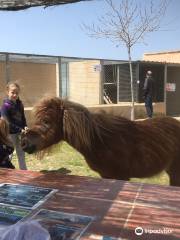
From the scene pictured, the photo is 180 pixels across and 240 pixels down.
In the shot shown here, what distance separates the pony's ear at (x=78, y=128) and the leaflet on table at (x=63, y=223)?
1465 mm

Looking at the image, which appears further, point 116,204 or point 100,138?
point 100,138

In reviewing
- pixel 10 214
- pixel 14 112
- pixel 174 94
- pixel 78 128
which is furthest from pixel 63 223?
pixel 174 94

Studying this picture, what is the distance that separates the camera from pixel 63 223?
1.94m

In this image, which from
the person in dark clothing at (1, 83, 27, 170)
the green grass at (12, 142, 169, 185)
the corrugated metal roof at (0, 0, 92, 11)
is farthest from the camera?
the green grass at (12, 142, 169, 185)

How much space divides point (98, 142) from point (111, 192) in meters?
1.14

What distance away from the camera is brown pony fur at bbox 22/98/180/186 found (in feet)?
11.6

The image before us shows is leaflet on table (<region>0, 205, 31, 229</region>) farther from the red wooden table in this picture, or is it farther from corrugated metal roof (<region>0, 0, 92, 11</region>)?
corrugated metal roof (<region>0, 0, 92, 11</region>)

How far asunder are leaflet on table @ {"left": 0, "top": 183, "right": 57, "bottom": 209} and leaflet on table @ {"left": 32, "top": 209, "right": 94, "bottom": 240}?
153mm

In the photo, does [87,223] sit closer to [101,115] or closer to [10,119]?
[101,115]

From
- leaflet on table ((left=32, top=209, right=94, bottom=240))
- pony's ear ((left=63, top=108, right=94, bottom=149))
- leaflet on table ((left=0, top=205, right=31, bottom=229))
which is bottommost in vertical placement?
leaflet on table ((left=32, top=209, right=94, bottom=240))

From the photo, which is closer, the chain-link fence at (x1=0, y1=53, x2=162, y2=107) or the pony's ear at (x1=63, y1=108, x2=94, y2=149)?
the pony's ear at (x1=63, y1=108, x2=94, y2=149)

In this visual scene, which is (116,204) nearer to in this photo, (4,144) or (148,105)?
(4,144)

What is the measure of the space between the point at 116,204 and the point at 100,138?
4.47 ft

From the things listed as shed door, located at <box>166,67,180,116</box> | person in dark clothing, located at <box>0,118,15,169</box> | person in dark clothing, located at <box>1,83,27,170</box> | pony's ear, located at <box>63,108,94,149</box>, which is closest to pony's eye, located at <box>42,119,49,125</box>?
pony's ear, located at <box>63,108,94,149</box>
